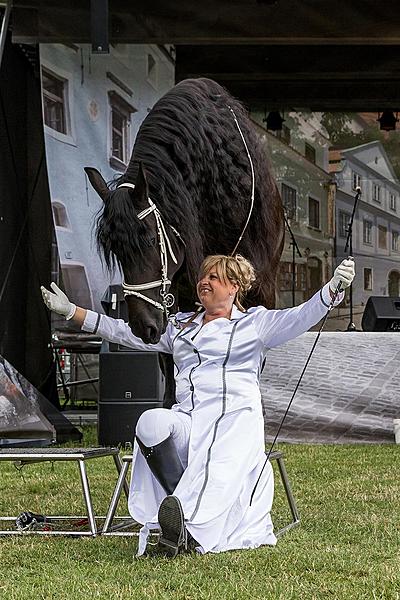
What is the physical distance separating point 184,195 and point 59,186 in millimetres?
4124

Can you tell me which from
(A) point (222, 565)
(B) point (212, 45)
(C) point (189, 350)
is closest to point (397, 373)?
(B) point (212, 45)

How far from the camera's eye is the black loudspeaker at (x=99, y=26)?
20.6 ft

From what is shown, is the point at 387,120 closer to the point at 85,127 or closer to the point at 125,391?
the point at 85,127

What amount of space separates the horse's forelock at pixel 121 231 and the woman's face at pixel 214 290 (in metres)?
0.26

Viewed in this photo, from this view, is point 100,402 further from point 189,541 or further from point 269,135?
point 189,541

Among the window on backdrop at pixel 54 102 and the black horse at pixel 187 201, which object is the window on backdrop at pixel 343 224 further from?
the black horse at pixel 187 201

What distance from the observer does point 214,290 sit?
12.1ft

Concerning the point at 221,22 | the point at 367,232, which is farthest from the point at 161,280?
the point at 367,232

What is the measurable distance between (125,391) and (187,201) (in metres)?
3.39

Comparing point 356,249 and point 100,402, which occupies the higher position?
point 356,249

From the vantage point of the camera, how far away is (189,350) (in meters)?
3.72

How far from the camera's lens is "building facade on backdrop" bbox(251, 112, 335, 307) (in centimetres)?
927

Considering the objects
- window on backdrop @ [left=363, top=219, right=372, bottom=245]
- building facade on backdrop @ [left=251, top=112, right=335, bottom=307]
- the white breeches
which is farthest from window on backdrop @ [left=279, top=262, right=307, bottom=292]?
the white breeches

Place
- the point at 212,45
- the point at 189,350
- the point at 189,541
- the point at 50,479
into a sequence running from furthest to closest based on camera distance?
the point at 212,45, the point at 50,479, the point at 189,350, the point at 189,541
